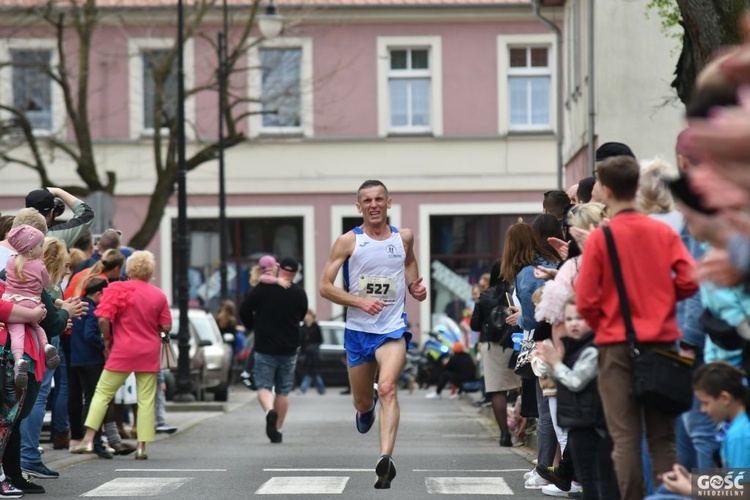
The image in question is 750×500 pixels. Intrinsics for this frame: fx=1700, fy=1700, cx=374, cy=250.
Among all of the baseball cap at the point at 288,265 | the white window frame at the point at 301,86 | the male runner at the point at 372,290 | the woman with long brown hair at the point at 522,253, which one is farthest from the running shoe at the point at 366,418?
the white window frame at the point at 301,86

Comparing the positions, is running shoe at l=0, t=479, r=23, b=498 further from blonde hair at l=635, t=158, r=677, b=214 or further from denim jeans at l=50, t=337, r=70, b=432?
blonde hair at l=635, t=158, r=677, b=214

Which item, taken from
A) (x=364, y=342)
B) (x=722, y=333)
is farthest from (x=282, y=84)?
(x=722, y=333)

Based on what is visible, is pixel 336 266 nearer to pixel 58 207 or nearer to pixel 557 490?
pixel 557 490

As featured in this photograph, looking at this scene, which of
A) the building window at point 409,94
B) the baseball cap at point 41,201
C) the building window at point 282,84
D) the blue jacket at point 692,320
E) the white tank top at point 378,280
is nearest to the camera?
the blue jacket at point 692,320

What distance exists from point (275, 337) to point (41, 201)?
463 centimetres

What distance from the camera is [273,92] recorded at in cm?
4322

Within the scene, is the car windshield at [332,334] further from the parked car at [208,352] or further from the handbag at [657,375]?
the handbag at [657,375]

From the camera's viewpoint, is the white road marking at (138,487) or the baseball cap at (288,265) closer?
the white road marking at (138,487)

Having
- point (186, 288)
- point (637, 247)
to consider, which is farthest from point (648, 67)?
point (637, 247)

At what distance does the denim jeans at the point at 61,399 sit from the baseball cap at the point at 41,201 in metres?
2.54

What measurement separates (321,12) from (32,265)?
33.4m

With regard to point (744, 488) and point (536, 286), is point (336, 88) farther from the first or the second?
point (744, 488)

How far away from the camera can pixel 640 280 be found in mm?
7805

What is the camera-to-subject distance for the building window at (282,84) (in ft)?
141
